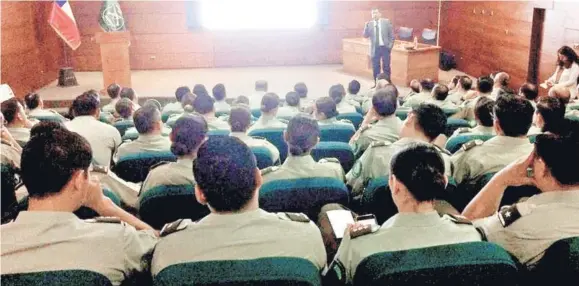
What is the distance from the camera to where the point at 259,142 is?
3.49 meters

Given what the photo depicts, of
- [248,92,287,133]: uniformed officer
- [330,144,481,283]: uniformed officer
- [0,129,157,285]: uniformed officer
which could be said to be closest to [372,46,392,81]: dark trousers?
[248,92,287,133]: uniformed officer

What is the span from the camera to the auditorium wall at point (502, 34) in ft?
→ 25.6

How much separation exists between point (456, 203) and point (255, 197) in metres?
1.34

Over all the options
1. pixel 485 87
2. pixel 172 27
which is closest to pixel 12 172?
pixel 485 87

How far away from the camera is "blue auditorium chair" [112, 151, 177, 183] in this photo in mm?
3117

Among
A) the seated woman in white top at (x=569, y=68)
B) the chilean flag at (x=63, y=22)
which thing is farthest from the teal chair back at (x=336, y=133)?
the chilean flag at (x=63, y=22)

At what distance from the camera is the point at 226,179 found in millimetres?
1715

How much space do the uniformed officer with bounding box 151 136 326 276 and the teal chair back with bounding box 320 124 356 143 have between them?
235 cm

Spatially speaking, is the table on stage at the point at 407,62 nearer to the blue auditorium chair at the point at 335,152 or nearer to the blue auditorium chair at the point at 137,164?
the blue auditorium chair at the point at 335,152

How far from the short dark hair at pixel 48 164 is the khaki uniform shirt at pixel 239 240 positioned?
14.3 inches

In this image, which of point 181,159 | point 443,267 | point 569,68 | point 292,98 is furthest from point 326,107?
point 569,68

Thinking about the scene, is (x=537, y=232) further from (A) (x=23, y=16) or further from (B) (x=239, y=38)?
(B) (x=239, y=38)

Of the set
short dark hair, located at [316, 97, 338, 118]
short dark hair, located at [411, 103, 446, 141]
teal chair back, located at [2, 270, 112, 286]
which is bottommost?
short dark hair, located at [316, 97, 338, 118]

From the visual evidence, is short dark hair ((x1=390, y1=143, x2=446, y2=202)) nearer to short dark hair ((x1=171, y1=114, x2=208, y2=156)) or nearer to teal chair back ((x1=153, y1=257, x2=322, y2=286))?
teal chair back ((x1=153, y1=257, x2=322, y2=286))
